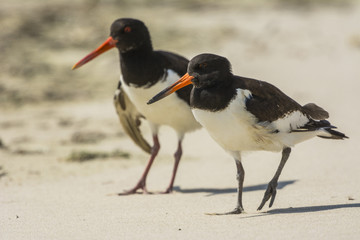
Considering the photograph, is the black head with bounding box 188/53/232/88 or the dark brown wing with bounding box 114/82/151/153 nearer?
the black head with bounding box 188/53/232/88

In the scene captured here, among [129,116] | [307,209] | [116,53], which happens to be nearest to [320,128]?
[307,209]

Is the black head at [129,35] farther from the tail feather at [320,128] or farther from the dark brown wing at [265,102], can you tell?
the tail feather at [320,128]

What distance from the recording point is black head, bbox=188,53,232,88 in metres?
5.68

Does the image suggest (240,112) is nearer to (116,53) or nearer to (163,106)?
(163,106)

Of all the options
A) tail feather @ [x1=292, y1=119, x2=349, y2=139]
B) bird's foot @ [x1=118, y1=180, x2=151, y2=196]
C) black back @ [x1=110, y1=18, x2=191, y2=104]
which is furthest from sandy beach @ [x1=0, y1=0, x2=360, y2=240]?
black back @ [x1=110, y1=18, x2=191, y2=104]

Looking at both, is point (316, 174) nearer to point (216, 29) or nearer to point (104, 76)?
point (104, 76)

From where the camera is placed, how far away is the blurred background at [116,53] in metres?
11.0

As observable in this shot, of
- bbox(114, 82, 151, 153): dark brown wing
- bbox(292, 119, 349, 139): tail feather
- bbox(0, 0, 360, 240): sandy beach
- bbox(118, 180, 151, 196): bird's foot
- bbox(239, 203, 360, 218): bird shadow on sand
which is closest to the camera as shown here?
bbox(0, 0, 360, 240): sandy beach

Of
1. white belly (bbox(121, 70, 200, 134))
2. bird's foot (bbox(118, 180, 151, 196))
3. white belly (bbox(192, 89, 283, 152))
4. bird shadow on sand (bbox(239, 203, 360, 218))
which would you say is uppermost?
white belly (bbox(192, 89, 283, 152))

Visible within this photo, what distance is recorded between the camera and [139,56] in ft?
24.1

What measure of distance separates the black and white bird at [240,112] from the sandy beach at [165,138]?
0.61 metres

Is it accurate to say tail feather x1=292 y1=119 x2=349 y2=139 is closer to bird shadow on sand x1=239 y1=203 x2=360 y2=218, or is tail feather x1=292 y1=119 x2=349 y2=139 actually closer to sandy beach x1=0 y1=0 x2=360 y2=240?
sandy beach x1=0 y1=0 x2=360 y2=240

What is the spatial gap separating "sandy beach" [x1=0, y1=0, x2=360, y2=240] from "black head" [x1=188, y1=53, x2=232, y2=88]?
116cm

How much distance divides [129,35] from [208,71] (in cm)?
194
